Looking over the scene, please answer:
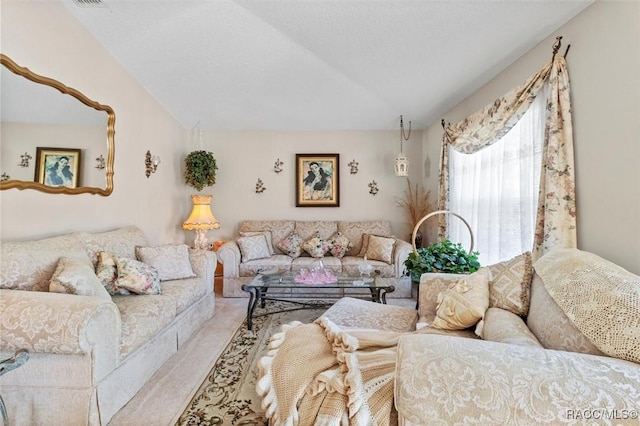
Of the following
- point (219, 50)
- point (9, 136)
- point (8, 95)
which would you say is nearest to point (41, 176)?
point (9, 136)

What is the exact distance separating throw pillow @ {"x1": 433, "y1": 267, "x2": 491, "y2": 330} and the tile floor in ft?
5.00

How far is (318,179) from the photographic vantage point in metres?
4.53

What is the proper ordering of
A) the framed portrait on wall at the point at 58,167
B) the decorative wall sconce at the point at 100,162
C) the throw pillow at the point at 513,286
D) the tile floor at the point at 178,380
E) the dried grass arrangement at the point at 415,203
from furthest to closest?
the dried grass arrangement at the point at 415,203, the decorative wall sconce at the point at 100,162, the framed portrait on wall at the point at 58,167, the tile floor at the point at 178,380, the throw pillow at the point at 513,286

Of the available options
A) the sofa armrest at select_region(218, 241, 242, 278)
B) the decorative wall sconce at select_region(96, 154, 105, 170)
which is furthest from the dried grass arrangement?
the decorative wall sconce at select_region(96, 154, 105, 170)

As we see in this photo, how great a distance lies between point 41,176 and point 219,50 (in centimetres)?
179

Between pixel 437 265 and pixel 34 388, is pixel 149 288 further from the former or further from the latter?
pixel 437 265

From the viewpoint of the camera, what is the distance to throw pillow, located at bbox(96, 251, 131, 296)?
2.06 metres

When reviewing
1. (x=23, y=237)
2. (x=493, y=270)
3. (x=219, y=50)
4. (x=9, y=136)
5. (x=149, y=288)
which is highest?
(x=219, y=50)

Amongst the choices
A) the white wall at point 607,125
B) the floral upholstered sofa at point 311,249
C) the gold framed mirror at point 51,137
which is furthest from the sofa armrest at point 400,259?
the gold framed mirror at point 51,137

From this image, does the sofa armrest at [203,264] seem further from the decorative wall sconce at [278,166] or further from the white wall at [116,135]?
the decorative wall sconce at [278,166]

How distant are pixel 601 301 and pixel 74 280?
7.84ft

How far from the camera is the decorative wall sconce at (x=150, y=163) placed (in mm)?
3314

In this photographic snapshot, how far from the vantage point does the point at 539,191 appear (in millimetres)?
2066

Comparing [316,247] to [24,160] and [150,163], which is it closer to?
[150,163]
